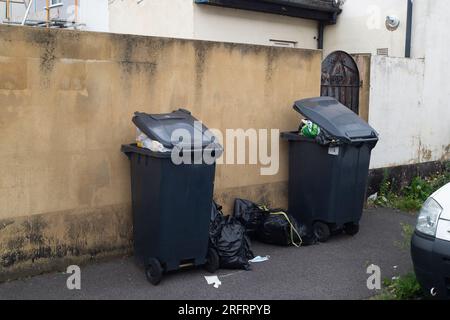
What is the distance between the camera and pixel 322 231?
6227mm

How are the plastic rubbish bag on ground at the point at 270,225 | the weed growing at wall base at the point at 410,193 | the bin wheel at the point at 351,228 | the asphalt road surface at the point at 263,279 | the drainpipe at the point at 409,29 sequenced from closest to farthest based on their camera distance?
1. the asphalt road surface at the point at 263,279
2. the plastic rubbish bag on ground at the point at 270,225
3. the bin wheel at the point at 351,228
4. the weed growing at wall base at the point at 410,193
5. the drainpipe at the point at 409,29

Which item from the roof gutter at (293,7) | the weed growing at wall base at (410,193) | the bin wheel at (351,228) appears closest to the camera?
the bin wheel at (351,228)

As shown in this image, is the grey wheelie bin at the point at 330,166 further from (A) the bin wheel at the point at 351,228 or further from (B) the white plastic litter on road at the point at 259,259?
(B) the white plastic litter on road at the point at 259,259

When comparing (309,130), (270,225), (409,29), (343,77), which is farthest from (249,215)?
(409,29)

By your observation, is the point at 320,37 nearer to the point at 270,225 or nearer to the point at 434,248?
the point at 270,225

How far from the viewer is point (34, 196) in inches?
190

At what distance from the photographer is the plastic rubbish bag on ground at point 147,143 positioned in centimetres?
470

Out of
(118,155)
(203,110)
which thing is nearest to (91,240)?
(118,155)

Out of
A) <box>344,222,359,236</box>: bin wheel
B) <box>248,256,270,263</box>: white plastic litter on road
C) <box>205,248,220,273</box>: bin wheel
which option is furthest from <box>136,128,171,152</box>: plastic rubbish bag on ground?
<box>344,222,359,236</box>: bin wheel

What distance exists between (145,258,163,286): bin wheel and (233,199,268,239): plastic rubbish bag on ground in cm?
155

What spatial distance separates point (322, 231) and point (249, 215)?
88 centimetres

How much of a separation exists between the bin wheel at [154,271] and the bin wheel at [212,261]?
552 mm

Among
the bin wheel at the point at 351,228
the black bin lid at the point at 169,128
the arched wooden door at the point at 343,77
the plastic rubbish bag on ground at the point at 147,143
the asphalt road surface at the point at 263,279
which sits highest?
the arched wooden door at the point at 343,77

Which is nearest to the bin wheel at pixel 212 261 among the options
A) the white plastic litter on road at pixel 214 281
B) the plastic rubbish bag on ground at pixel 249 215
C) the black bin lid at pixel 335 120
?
the white plastic litter on road at pixel 214 281
